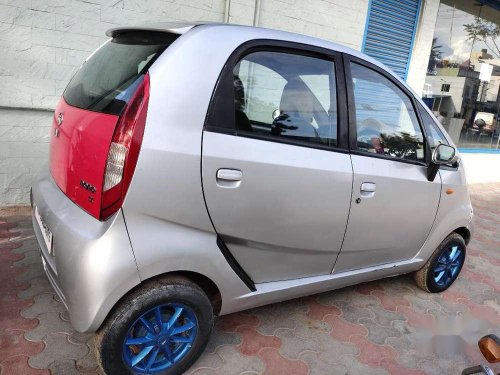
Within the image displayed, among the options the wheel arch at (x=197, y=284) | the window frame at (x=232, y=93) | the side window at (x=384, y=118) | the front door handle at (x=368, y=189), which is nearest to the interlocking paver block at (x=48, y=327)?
the wheel arch at (x=197, y=284)

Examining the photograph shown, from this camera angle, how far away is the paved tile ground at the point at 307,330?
231 centimetres

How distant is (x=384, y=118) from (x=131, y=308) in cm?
196


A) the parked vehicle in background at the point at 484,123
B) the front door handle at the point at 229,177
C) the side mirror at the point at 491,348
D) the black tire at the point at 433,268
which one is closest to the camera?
the side mirror at the point at 491,348

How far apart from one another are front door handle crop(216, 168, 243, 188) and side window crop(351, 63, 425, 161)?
92 centimetres

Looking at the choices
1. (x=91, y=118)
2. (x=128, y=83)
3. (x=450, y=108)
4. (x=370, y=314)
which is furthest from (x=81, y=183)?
(x=450, y=108)

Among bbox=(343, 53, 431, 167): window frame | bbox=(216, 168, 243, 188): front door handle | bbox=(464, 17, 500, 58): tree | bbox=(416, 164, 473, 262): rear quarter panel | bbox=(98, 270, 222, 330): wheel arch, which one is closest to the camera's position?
bbox=(98, 270, 222, 330): wheel arch

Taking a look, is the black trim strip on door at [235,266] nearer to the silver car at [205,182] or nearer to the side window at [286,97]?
the silver car at [205,182]

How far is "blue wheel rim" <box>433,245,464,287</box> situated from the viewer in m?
3.48

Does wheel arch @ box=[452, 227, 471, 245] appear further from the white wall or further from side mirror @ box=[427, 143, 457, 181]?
A: the white wall

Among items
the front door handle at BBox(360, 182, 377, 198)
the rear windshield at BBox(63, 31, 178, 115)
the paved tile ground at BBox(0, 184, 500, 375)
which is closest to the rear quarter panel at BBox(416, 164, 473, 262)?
the paved tile ground at BBox(0, 184, 500, 375)

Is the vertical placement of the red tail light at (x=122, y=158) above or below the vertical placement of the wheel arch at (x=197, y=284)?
above

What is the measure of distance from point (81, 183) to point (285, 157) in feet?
3.28

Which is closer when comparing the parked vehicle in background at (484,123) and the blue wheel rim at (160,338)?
the blue wheel rim at (160,338)

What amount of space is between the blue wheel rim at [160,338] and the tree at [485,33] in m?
8.42
